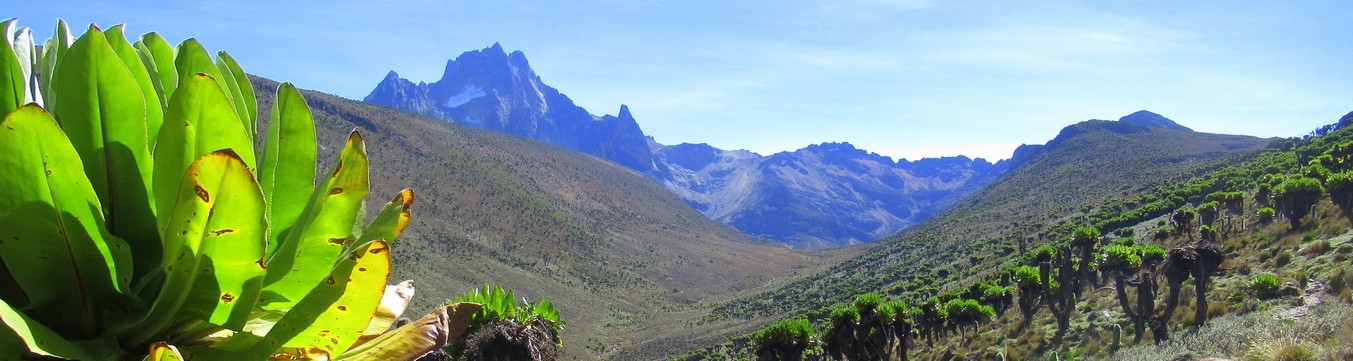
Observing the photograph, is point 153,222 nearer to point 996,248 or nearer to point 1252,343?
point 1252,343

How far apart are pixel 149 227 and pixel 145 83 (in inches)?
13.1

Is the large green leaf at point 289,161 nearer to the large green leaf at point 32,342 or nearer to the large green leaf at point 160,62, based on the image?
the large green leaf at point 160,62

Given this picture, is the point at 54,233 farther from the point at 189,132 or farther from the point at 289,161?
the point at 289,161

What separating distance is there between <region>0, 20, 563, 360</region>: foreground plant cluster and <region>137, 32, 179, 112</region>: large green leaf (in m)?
0.02

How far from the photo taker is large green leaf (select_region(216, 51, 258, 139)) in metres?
1.92

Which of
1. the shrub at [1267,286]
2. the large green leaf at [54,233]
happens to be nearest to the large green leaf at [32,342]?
the large green leaf at [54,233]

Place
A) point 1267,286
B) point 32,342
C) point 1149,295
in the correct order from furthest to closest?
point 1149,295
point 1267,286
point 32,342

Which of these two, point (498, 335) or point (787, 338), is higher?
point (498, 335)

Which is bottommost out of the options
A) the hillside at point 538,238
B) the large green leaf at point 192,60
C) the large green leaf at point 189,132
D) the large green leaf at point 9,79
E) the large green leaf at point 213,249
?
the hillside at point 538,238

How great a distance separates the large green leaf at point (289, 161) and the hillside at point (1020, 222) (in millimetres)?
34346

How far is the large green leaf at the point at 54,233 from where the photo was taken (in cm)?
130

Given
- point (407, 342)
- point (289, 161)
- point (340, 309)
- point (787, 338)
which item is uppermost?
point (289, 161)

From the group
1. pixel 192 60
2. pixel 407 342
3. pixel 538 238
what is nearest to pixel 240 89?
pixel 192 60

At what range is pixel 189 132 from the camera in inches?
58.3
